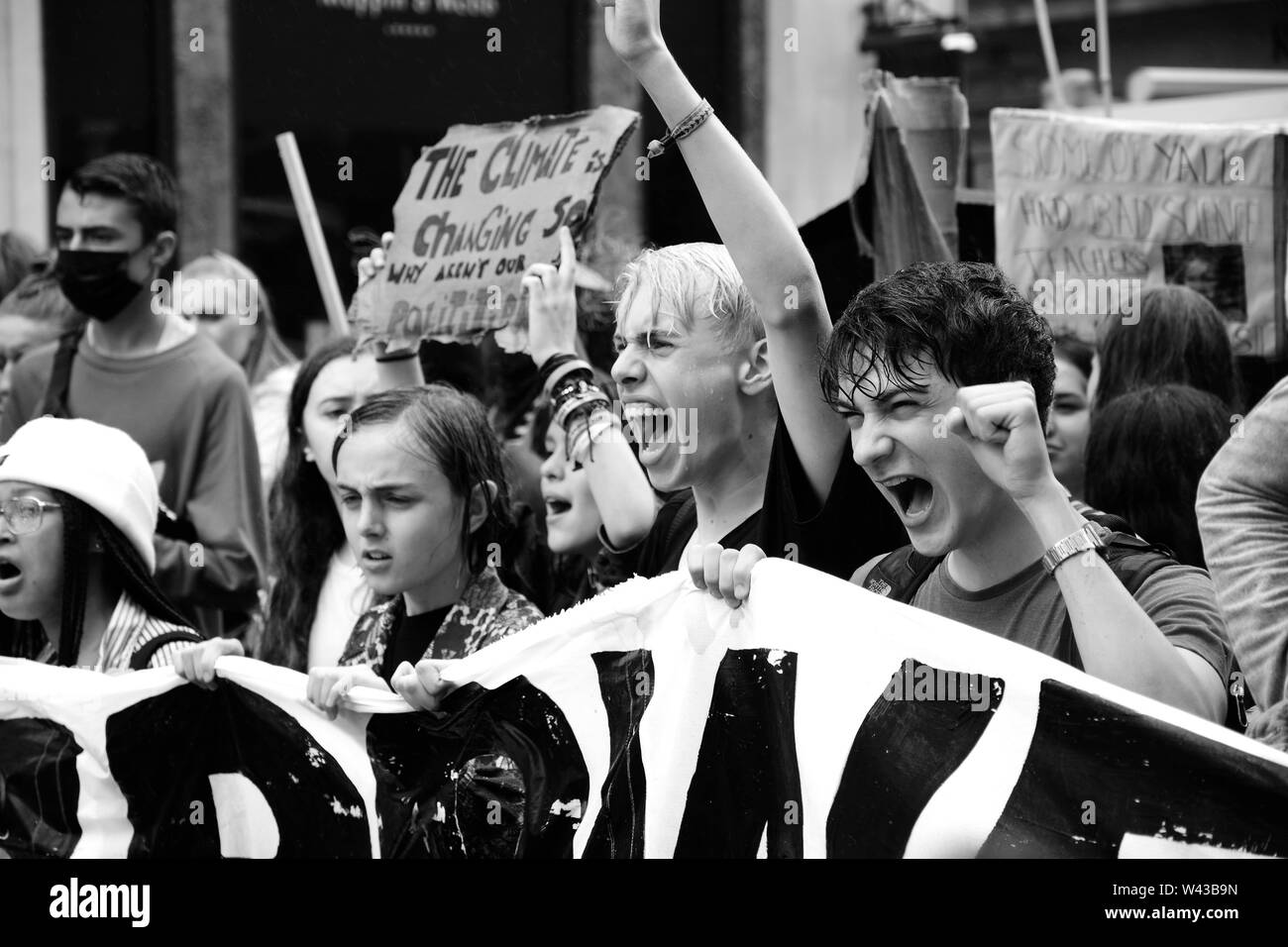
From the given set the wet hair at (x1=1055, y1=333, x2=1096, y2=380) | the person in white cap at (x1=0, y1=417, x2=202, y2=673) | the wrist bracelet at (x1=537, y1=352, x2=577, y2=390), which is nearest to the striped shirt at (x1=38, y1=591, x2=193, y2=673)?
the person in white cap at (x1=0, y1=417, x2=202, y2=673)

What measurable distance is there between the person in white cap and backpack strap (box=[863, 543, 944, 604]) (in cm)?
144

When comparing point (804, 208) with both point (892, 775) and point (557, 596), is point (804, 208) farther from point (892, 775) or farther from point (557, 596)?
point (892, 775)

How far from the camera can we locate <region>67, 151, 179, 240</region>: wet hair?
16.5 feet

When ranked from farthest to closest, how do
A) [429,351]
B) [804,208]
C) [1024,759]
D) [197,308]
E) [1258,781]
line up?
[804,208]
[197,308]
[429,351]
[1024,759]
[1258,781]

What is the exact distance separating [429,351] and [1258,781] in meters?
3.29

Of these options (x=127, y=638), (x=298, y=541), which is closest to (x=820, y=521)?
(x=127, y=638)

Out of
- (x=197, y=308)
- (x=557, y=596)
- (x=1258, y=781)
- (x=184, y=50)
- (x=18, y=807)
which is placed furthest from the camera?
(x=184, y=50)

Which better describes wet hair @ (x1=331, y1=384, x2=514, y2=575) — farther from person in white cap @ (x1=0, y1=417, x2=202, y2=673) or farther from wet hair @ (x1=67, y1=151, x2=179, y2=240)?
wet hair @ (x1=67, y1=151, x2=179, y2=240)

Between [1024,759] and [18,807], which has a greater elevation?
[1024,759]

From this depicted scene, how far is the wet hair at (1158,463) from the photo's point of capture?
12.3 feet

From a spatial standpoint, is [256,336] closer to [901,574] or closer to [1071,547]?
[901,574]
